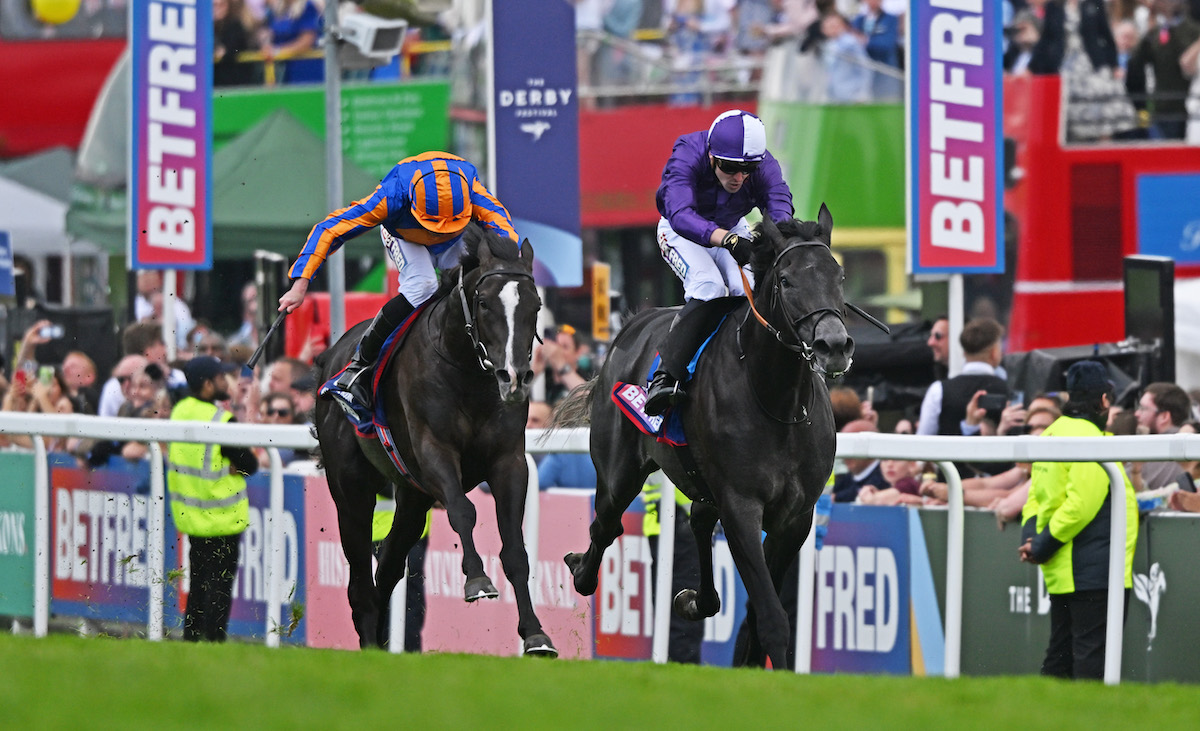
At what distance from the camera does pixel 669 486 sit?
8.67m

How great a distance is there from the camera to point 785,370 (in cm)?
708

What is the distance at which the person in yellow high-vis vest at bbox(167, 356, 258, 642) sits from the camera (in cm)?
965

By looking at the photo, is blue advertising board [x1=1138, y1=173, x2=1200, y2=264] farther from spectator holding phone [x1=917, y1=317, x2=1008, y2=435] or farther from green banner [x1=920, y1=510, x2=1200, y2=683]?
green banner [x1=920, y1=510, x2=1200, y2=683]

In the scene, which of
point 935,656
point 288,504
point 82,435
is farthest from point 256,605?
point 935,656

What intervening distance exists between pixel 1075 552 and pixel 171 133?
314 inches

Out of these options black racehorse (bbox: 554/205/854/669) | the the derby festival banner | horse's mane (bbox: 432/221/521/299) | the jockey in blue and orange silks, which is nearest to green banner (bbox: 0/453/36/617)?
the the derby festival banner

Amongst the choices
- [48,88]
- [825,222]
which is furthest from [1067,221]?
[48,88]

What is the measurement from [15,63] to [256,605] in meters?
15.3

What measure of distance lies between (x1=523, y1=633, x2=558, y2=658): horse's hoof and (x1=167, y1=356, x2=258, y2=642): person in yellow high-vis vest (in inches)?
129

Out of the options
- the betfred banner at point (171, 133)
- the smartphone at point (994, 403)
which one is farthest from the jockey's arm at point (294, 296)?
the betfred banner at point (171, 133)

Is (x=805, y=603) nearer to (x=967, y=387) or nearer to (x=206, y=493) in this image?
(x=967, y=387)

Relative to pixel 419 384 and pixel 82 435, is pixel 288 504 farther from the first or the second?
pixel 419 384

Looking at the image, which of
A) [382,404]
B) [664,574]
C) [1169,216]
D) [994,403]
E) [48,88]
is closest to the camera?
[382,404]

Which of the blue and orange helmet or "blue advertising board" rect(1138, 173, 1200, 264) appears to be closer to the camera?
the blue and orange helmet
